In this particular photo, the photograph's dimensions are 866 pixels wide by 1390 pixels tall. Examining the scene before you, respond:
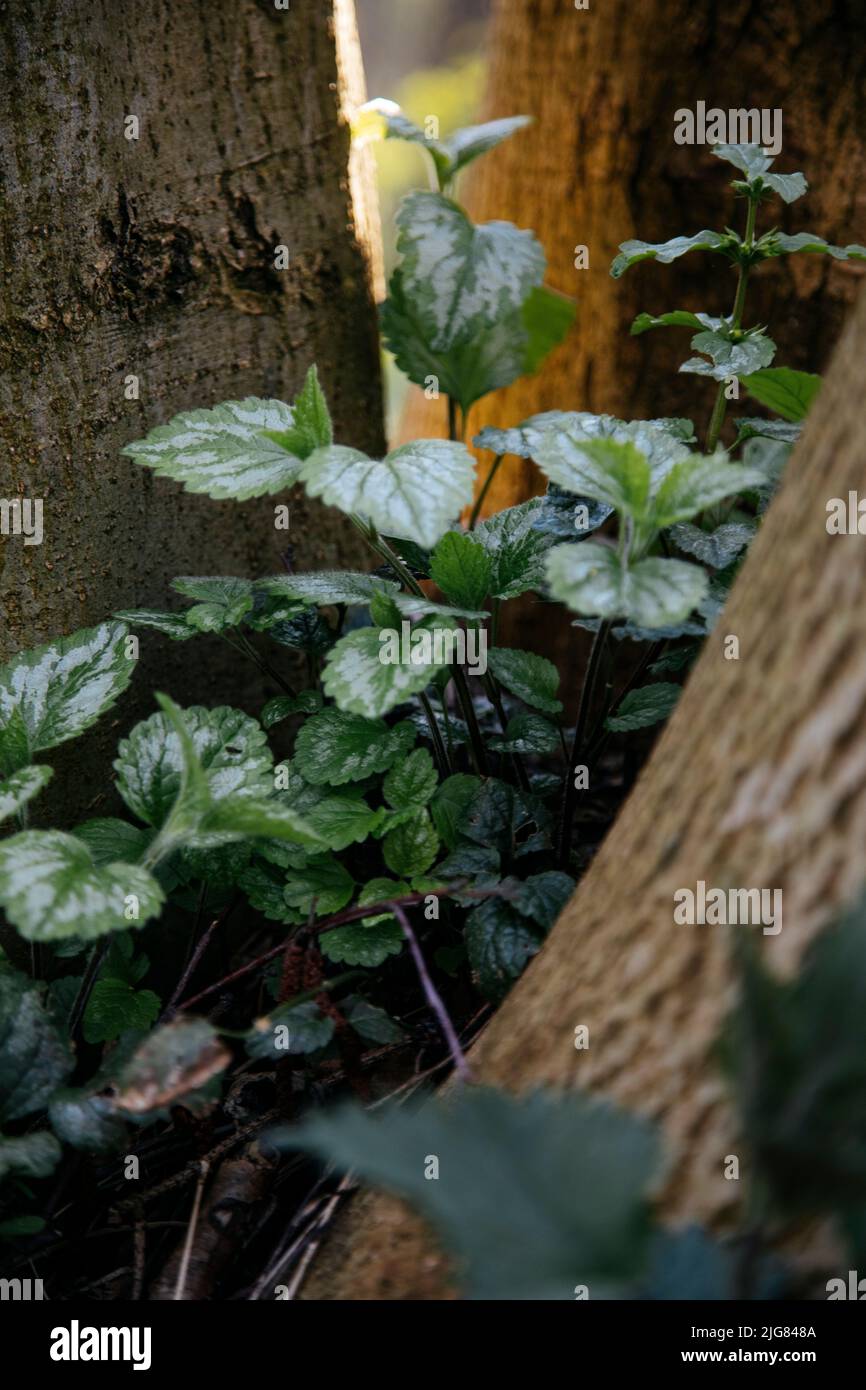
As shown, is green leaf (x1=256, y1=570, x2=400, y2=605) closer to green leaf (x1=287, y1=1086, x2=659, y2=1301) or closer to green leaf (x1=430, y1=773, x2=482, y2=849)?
green leaf (x1=430, y1=773, x2=482, y2=849)

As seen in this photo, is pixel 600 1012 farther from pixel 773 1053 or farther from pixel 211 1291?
pixel 211 1291

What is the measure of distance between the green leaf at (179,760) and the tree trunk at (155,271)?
0.25 meters

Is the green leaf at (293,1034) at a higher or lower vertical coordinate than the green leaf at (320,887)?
lower

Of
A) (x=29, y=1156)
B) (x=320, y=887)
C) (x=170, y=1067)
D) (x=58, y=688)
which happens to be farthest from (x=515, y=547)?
(x=29, y=1156)

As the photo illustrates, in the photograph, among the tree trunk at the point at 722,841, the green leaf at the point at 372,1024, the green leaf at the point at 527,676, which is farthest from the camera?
the green leaf at the point at 527,676

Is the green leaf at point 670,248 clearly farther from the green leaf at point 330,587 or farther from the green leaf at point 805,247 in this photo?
the green leaf at point 330,587

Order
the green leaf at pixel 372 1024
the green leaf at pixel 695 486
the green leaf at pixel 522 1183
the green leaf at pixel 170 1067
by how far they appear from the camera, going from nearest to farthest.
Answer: the green leaf at pixel 522 1183, the green leaf at pixel 170 1067, the green leaf at pixel 695 486, the green leaf at pixel 372 1024

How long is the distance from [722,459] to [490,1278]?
0.75 m

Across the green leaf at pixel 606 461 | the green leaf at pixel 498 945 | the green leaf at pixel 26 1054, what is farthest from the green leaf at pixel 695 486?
the green leaf at pixel 26 1054

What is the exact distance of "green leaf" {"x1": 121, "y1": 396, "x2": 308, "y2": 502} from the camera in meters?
1.10

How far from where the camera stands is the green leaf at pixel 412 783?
3.84 feet

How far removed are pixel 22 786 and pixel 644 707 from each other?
0.72 m

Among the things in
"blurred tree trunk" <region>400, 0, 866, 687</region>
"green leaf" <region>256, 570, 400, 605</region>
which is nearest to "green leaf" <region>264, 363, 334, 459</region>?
"green leaf" <region>256, 570, 400, 605</region>
